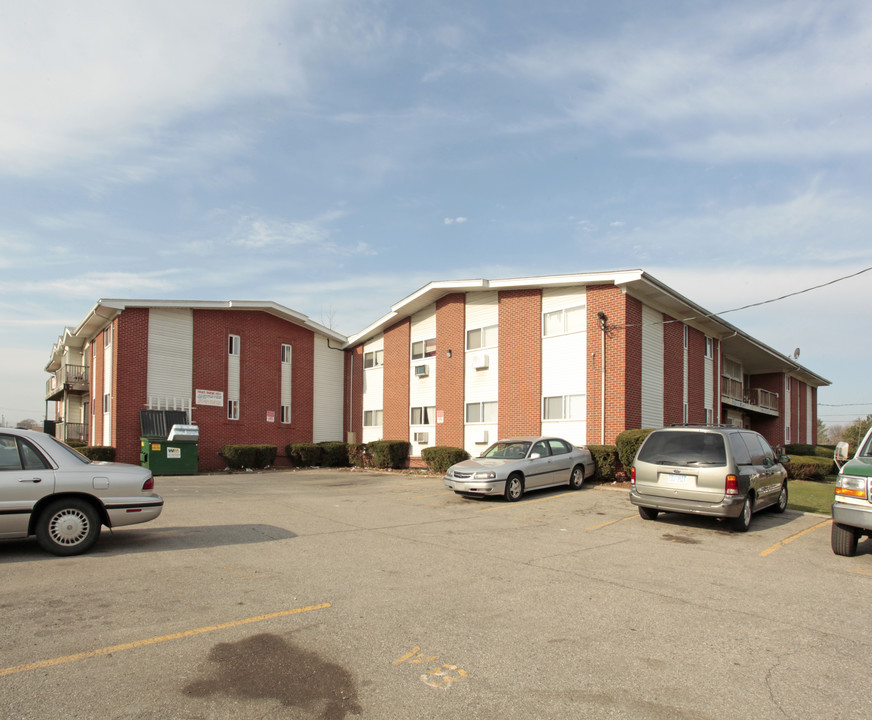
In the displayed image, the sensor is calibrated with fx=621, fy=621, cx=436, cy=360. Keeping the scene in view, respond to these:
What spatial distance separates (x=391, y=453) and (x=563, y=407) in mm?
8304

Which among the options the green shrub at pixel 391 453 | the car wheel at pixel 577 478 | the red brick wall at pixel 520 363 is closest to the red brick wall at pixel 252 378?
the green shrub at pixel 391 453

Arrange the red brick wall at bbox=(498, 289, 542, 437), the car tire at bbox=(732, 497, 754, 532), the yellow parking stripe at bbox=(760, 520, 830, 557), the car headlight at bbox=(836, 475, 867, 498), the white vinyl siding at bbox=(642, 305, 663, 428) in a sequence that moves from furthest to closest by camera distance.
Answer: the red brick wall at bbox=(498, 289, 542, 437) → the white vinyl siding at bbox=(642, 305, 663, 428) → the car tire at bbox=(732, 497, 754, 532) → the yellow parking stripe at bbox=(760, 520, 830, 557) → the car headlight at bbox=(836, 475, 867, 498)

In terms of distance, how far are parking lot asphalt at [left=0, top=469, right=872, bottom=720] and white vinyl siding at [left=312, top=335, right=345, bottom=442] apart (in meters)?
21.6

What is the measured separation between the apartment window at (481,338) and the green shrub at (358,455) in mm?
7602

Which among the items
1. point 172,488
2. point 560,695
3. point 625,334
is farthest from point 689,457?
Result: point 172,488

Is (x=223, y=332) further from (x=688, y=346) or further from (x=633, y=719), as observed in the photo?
(x=633, y=719)

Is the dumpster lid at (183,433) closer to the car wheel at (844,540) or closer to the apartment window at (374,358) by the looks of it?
the apartment window at (374,358)

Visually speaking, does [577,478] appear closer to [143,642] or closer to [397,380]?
[143,642]

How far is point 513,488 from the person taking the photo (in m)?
13.6

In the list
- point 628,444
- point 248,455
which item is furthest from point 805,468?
point 248,455

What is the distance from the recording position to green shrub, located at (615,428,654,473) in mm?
16516

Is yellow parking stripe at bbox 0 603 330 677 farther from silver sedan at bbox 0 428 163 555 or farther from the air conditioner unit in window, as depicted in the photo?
the air conditioner unit in window

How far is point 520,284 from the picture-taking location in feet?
70.0

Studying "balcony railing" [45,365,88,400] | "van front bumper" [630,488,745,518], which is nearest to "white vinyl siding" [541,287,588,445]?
"van front bumper" [630,488,745,518]
